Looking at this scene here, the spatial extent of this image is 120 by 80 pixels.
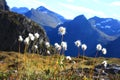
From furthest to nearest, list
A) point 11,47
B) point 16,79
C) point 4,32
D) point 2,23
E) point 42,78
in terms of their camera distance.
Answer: point 2,23 < point 4,32 < point 11,47 < point 42,78 < point 16,79

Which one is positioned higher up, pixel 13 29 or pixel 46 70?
pixel 13 29

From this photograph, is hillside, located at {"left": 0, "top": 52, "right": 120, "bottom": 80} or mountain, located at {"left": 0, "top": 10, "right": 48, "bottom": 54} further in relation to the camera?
mountain, located at {"left": 0, "top": 10, "right": 48, "bottom": 54}

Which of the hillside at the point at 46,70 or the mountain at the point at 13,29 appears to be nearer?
the hillside at the point at 46,70

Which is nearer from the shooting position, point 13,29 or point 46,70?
point 46,70

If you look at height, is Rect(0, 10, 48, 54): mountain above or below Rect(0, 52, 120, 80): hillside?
above

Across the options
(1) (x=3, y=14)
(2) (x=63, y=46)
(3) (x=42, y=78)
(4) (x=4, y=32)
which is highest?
(1) (x=3, y=14)

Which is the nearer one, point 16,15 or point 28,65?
point 28,65

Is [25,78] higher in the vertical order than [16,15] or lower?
lower

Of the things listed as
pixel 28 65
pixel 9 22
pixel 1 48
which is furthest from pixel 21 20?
pixel 28 65

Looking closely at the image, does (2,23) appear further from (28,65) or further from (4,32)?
(28,65)

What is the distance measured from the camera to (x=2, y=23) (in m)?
142

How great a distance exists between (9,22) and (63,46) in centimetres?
13045

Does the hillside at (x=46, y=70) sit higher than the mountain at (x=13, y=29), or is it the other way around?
the mountain at (x=13, y=29)

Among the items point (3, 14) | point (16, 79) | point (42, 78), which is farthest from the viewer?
point (3, 14)
